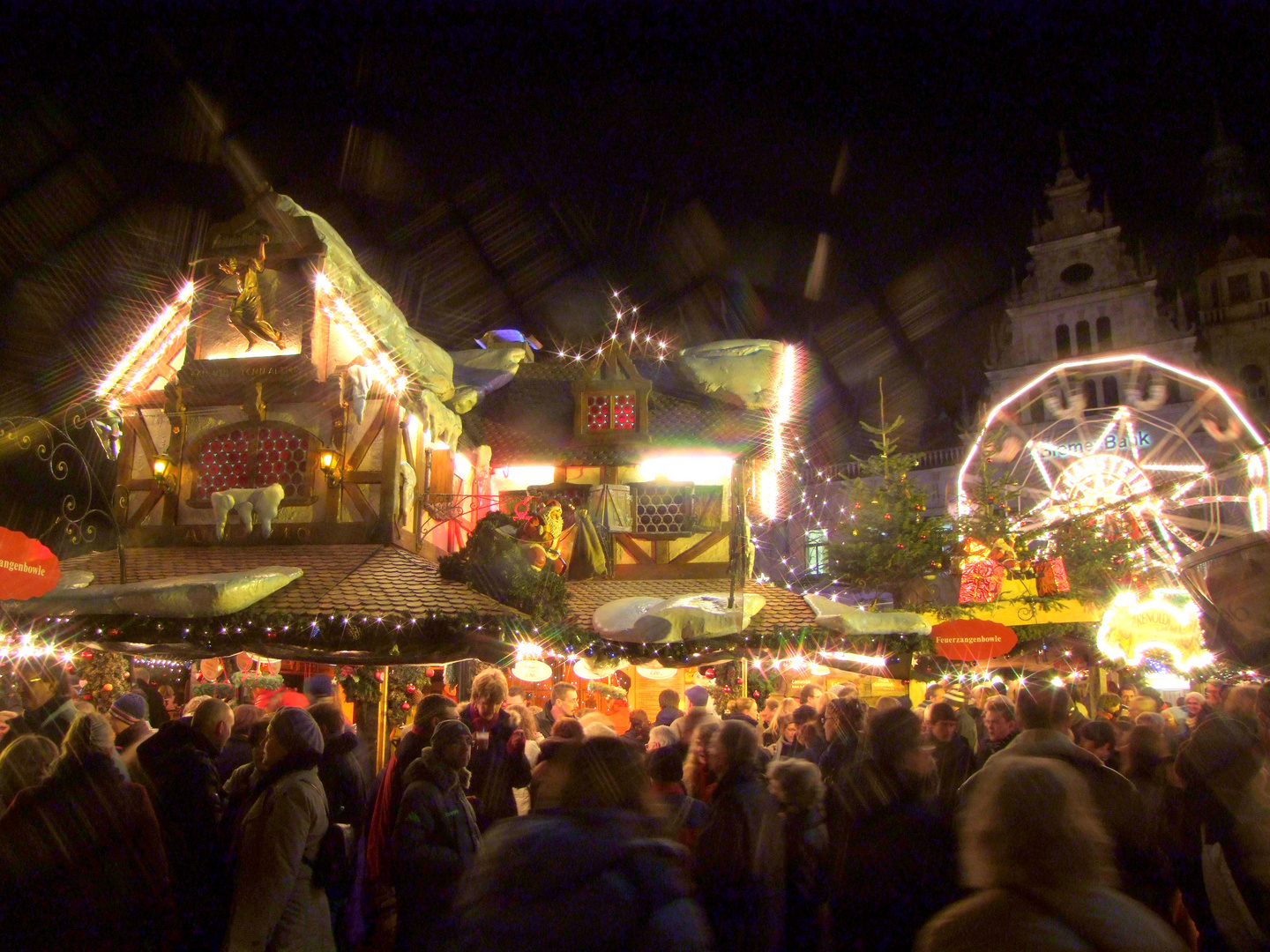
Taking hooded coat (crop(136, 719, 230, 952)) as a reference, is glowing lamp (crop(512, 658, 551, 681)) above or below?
above

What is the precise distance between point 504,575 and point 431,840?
6.43m

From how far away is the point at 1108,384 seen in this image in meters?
32.8

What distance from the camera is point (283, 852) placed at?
428cm

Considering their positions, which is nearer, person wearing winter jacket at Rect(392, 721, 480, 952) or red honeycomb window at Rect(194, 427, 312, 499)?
person wearing winter jacket at Rect(392, 721, 480, 952)

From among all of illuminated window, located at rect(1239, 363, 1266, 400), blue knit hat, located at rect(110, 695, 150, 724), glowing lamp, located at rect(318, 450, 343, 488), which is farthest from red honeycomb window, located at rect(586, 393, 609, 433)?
illuminated window, located at rect(1239, 363, 1266, 400)

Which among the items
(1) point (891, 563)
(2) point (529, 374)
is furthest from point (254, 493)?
(1) point (891, 563)

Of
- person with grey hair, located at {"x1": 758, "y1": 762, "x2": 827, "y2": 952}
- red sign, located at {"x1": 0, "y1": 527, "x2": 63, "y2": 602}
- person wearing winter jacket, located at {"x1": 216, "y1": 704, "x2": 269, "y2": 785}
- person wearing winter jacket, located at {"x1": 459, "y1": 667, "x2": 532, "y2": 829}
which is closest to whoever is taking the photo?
person with grey hair, located at {"x1": 758, "y1": 762, "x2": 827, "y2": 952}

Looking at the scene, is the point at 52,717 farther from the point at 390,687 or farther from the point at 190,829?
the point at 390,687

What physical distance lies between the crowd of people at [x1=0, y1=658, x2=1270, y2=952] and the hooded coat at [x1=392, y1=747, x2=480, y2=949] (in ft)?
0.04

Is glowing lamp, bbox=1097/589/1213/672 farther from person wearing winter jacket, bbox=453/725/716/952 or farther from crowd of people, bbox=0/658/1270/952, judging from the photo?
person wearing winter jacket, bbox=453/725/716/952

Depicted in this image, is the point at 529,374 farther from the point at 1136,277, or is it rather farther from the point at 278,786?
the point at 1136,277

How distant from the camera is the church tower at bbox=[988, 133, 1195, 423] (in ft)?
104

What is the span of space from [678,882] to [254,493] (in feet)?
36.4

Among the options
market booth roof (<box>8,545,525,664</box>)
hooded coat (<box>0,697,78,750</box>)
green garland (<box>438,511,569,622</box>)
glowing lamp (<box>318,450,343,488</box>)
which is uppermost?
glowing lamp (<box>318,450,343,488</box>)
